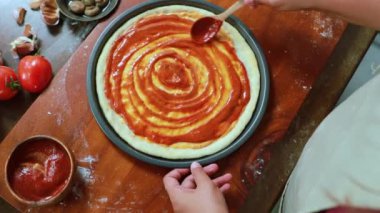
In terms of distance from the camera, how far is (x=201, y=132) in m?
1.28

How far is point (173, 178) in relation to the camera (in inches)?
46.6

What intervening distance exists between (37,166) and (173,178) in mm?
380

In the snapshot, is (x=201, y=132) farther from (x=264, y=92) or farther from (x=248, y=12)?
(x=248, y=12)

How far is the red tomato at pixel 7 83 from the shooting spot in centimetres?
142

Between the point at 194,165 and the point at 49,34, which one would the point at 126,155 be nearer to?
the point at 194,165

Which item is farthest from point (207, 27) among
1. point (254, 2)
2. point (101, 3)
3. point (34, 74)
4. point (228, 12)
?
point (34, 74)

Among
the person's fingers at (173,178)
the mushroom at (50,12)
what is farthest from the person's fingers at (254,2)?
the mushroom at (50,12)

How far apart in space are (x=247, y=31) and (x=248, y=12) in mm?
102

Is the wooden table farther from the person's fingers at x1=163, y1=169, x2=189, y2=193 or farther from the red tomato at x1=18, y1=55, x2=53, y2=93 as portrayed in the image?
the person's fingers at x1=163, y1=169, x2=189, y2=193

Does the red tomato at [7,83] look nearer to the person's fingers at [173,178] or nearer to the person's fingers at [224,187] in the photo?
the person's fingers at [173,178]

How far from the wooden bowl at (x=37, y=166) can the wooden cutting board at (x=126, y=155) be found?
3.7 inches

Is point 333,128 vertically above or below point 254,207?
above

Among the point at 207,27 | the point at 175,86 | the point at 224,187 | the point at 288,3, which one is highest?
the point at 288,3

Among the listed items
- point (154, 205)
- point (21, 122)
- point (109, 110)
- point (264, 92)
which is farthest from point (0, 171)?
point (264, 92)
